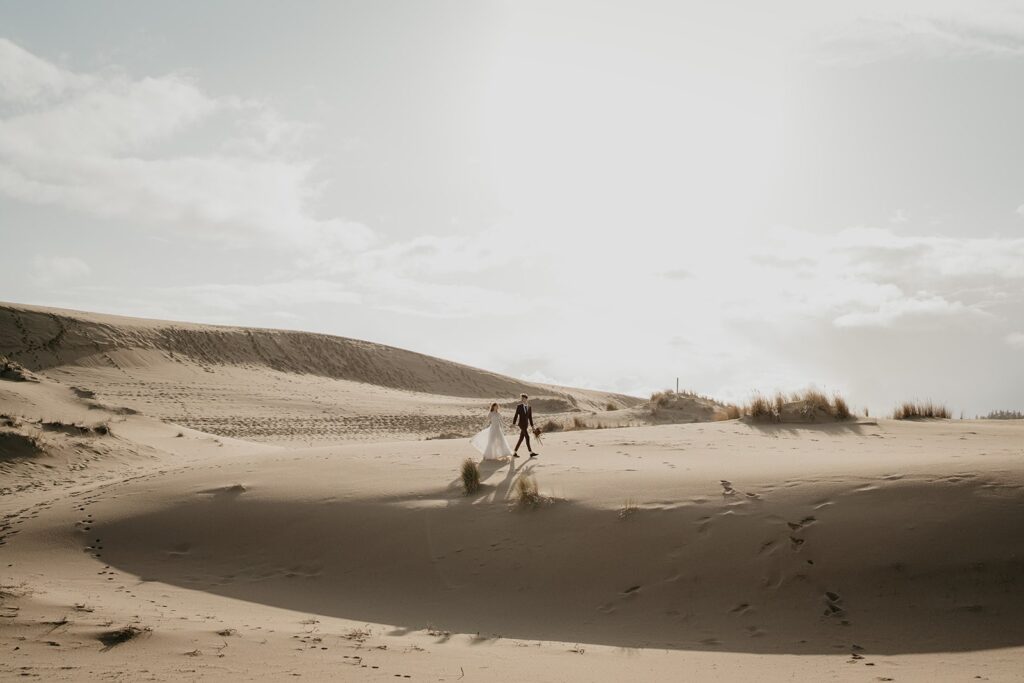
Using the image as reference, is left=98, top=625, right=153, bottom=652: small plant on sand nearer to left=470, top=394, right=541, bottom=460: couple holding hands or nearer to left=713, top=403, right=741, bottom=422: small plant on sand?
left=470, top=394, right=541, bottom=460: couple holding hands

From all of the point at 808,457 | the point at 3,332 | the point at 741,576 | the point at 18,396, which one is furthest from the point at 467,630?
the point at 3,332

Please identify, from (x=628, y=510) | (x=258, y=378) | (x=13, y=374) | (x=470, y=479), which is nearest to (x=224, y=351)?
(x=258, y=378)

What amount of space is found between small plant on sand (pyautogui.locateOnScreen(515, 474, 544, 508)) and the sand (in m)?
0.11

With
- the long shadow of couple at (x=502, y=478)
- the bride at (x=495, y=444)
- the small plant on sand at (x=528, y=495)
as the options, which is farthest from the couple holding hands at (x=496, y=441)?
the small plant on sand at (x=528, y=495)

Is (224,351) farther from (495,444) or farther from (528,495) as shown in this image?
(528,495)

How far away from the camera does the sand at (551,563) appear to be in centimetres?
598

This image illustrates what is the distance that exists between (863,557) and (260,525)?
791cm

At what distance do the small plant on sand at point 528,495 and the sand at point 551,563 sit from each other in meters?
0.11

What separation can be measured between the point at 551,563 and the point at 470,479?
279 cm

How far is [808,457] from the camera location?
38.4ft

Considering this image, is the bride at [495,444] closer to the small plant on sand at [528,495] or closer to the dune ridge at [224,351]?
the small plant on sand at [528,495]

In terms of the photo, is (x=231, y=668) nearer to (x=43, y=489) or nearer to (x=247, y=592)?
(x=247, y=592)

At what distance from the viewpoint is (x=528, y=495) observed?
33.2ft

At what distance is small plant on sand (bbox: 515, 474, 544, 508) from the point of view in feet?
33.0
